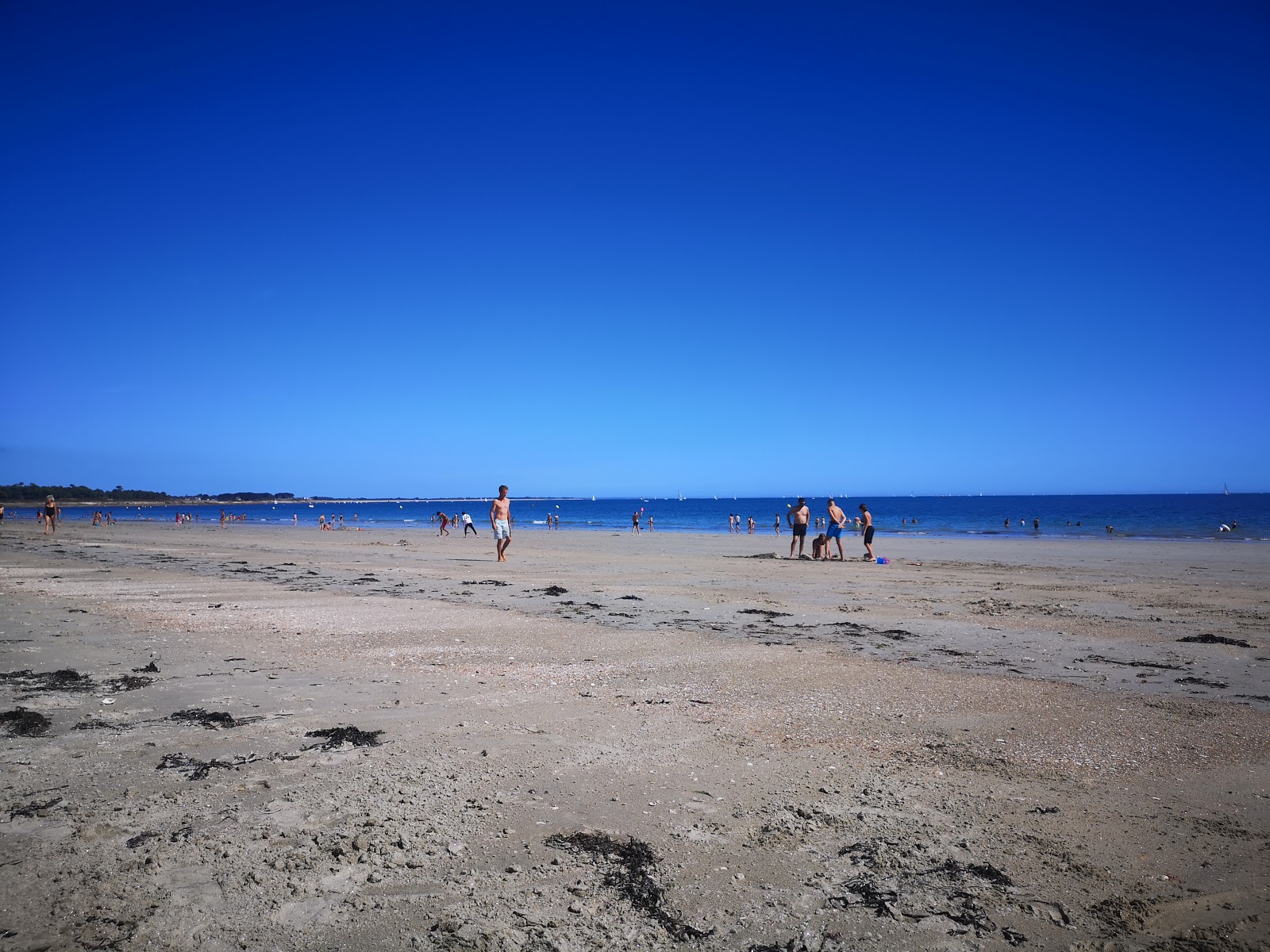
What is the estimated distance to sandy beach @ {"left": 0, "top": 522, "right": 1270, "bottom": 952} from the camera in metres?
3.16

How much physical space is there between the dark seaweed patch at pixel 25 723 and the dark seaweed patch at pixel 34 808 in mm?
1503

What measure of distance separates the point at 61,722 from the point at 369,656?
295 centimetres

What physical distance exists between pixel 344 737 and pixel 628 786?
2188mm

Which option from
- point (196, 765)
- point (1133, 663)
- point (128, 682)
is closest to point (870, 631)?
point (1133, 663)

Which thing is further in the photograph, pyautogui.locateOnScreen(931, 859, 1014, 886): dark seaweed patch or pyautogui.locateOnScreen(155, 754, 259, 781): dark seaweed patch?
pyautogui.locateOnScreen(155, 754, 259, 781): dark seaweed patch

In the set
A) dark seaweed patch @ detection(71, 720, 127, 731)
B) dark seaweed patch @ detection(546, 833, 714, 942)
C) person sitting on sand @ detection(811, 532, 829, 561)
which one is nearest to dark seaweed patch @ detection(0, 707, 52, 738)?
dark seaweed patch @ detection(71, 720, 127, 731)

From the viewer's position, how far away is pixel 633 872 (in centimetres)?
352

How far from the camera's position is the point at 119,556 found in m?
23.6

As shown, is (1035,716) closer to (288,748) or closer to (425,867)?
(425,867)

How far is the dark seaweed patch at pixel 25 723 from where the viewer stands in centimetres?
529

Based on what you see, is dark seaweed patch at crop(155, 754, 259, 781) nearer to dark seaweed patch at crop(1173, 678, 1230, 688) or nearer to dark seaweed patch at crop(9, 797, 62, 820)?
dark seaweed patch at crop(9, 797, 62, 820)

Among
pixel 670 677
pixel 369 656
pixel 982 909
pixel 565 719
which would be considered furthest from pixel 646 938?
pixel 369 656

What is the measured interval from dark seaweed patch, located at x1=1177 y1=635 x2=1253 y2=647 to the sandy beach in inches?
1.9

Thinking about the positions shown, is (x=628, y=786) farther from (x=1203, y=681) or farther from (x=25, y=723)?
(x=1203, y=681)
